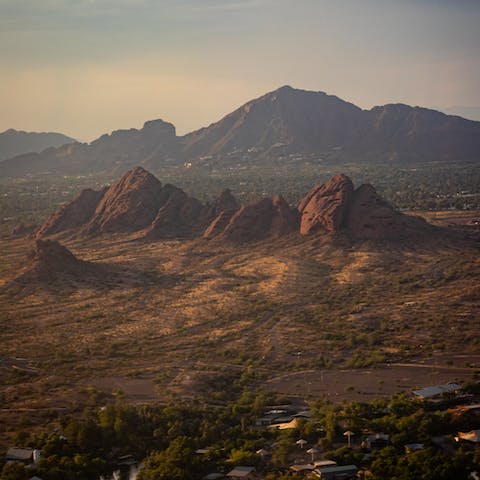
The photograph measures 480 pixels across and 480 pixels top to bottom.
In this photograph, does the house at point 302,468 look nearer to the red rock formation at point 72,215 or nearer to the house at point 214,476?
the house at point 214,476

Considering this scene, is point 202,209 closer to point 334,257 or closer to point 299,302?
point 334,257

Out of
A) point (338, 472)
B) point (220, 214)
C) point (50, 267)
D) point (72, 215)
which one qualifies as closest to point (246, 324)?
point (50, 267)

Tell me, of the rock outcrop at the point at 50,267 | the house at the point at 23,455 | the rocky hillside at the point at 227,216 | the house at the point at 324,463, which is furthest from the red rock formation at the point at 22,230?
the house at the point at 324,463

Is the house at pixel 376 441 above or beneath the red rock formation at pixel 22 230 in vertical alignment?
beneath

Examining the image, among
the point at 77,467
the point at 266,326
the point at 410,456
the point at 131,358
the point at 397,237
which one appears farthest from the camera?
the point at 397,237

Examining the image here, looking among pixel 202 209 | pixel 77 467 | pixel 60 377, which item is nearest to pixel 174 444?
pixel 77 467

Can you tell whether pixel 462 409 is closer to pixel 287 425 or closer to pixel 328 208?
pixel 287 425

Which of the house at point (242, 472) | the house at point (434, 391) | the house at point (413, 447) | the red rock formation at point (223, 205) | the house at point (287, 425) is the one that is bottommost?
the house at point (242, 472)
